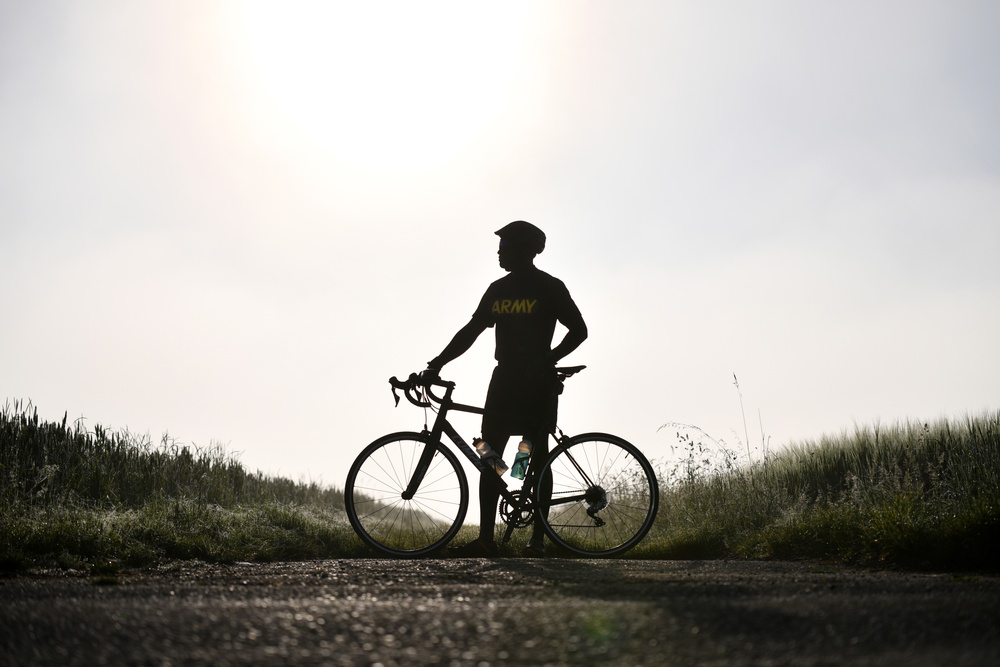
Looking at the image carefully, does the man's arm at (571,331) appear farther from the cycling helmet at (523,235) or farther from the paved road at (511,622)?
the paved road at (511,622)

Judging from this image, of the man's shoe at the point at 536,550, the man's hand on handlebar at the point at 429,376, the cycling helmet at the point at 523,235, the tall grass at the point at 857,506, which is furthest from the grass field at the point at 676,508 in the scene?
the cycling helmet at the point at 523,235

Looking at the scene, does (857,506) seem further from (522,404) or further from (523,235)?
(523,235)

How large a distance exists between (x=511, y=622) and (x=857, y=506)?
548 cm

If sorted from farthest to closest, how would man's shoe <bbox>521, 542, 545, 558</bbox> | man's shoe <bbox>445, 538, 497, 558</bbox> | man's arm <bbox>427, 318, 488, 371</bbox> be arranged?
man's arm <bbox>427, 318, 488, 371</bbox> < man's shoe <bbox>521, 542, 545, 558</bbox> < man's shoe <bbox>445, 538, 497, 558</bbox>

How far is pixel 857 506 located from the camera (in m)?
7.86

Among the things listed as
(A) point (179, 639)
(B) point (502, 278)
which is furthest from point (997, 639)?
(B) point (502, 278)

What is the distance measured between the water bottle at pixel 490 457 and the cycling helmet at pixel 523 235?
1736mm

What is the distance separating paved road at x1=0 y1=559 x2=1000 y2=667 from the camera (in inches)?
114

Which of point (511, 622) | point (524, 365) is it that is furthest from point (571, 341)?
point (511, 622)

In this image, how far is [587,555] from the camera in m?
7.52

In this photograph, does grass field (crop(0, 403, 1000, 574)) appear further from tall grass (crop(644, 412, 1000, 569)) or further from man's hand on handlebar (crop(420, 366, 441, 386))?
man's hand on handlebar (crop(420, 366, 441, 386))

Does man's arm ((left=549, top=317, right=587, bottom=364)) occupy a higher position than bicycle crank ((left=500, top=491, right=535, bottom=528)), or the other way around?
man's arm ((left=549, top=317, right=587, bottom=364))

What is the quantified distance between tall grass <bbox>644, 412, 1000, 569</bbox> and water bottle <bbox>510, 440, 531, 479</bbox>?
172 cm

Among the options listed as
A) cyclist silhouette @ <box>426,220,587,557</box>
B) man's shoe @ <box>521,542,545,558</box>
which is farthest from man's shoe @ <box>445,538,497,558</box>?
man's shoe @ <box>521,542,545,558</box>
